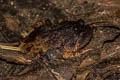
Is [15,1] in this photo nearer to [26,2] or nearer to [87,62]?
[26,2]

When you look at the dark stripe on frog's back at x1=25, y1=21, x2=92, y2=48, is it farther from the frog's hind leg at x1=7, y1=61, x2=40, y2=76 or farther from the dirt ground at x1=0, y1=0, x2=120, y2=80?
the frog's hind leg at x1=7, y1=61, x2=40, y2=76

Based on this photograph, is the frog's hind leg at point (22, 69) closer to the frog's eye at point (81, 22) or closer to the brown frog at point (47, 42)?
the brown frog at point (47, 42)

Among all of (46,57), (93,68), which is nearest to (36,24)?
(46,57)

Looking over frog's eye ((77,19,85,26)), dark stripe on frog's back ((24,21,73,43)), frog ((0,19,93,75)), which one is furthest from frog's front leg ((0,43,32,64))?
frog's eye ((77,19,85,26))

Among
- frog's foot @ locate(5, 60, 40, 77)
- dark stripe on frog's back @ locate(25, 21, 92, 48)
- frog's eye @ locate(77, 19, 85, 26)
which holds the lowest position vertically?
frog's foot @ locate(5, 60, 40, 77)

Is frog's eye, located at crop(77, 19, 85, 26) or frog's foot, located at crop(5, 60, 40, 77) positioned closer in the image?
frog's foot, located at crop(5, 60, 40, 77)

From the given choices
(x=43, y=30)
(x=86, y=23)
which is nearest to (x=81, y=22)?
(x=86, y=23)

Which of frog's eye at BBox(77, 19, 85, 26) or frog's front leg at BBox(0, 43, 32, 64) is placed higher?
frog's eye at BBox(77, 19, 85, 26)

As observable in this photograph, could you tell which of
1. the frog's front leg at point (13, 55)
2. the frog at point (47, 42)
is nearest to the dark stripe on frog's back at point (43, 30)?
the frog at point (47, 42)
